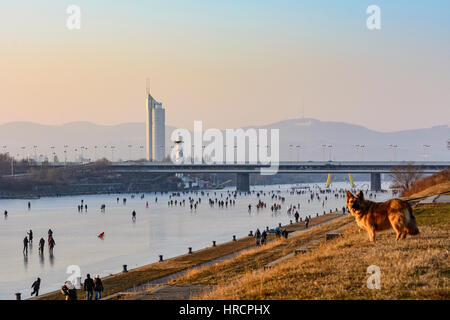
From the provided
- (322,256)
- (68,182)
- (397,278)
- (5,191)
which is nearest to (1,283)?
(322,256)

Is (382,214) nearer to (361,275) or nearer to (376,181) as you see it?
(361,275)

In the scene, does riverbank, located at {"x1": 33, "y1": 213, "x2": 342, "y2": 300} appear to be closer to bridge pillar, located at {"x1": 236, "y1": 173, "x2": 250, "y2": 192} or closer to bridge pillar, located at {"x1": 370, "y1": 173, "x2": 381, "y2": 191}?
bridge pillar, located at {"x1": 236, "y1": 173, "x2": 250, "y2": 192}

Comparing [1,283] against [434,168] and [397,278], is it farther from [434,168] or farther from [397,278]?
[434,168]

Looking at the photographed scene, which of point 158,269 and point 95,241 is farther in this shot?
→ point 95,241

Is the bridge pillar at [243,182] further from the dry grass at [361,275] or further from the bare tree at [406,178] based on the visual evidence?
the dry grass at [361,275]

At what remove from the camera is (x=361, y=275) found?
14.1 metres

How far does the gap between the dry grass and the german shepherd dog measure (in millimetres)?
757

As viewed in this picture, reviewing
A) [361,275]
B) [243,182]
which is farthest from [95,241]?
[243,182]

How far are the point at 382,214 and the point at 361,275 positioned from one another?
2939 millimetres

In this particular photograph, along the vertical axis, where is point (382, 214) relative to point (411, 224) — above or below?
above

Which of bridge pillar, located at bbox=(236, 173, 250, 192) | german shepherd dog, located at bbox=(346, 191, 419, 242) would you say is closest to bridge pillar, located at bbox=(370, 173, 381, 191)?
bridge pillar, located at bbox=(236, 173, 250, 192)
